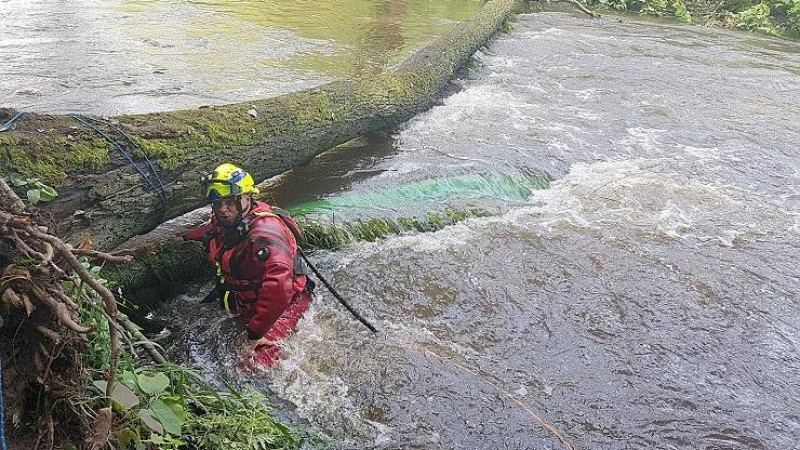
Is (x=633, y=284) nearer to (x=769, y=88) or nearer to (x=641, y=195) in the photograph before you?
(x=641, y=195)

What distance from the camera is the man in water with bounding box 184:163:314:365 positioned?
431 centimetres

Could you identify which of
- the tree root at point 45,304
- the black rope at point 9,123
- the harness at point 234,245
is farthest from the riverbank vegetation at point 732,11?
the tree root at point 45,304

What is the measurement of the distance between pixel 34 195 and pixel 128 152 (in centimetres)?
88

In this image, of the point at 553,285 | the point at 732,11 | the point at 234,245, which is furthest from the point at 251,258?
the point at 732,11

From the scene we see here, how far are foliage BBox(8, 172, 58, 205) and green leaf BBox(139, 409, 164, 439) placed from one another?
1697mm

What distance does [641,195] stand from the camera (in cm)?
754

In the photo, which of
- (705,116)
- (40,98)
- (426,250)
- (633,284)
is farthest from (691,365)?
(40,98)

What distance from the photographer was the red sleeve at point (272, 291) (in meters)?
4.26

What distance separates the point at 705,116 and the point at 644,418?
759 centimetres

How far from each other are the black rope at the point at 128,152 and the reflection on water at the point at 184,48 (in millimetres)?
4307

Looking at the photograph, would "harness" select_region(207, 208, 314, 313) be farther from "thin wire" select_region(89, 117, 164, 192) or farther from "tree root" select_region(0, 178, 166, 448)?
"tree root" select_region(0, 178, 166, 448)

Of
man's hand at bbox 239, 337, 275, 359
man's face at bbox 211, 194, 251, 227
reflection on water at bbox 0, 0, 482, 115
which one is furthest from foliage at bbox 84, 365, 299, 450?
reflection on water at bbox 0, 0, 482, 115

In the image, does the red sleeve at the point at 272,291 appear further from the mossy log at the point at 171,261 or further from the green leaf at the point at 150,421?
the green leaf at the point at 150,421

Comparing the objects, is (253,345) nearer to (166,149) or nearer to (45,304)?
(166,149)
